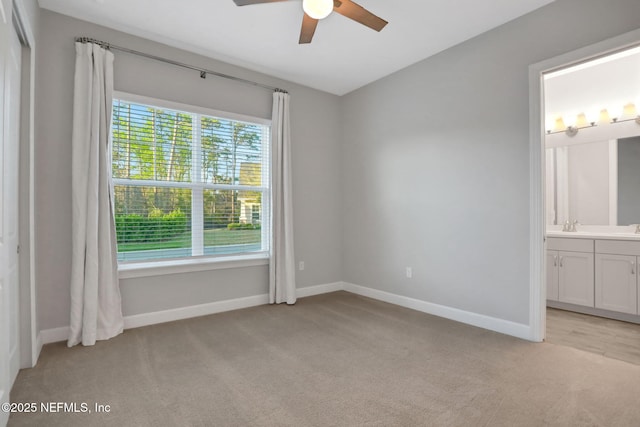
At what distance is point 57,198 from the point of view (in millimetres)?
2811

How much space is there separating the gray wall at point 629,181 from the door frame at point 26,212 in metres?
5.68

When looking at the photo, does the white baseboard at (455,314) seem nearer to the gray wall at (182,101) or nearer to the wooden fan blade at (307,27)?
the gray wall at (182,101)

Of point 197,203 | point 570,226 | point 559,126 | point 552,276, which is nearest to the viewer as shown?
point 197,203

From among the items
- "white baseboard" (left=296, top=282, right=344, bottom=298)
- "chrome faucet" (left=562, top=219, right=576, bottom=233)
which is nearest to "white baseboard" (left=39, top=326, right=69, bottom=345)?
"white baseboard" (left=296, top=282, right=344, bottom=298)

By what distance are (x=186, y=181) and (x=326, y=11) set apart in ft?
7.27

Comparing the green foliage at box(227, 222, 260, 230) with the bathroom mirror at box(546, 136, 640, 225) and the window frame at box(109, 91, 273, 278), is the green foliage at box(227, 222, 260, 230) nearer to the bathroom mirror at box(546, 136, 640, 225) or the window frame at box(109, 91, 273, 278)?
the window frame at box(109, 91, 273, 278)

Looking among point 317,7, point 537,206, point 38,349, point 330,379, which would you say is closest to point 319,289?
point 330,379

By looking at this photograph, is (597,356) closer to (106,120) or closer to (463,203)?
(463,203)

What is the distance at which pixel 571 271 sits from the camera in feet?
12.2

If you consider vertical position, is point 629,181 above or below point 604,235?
above

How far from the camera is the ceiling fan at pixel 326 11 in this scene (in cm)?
216

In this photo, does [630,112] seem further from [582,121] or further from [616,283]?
[616,283]

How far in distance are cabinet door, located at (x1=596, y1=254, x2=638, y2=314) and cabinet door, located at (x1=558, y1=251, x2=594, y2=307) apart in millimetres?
69

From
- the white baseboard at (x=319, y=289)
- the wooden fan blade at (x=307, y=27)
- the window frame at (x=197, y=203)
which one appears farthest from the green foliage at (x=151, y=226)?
the wooden fan blade at (x=307, y=27)
